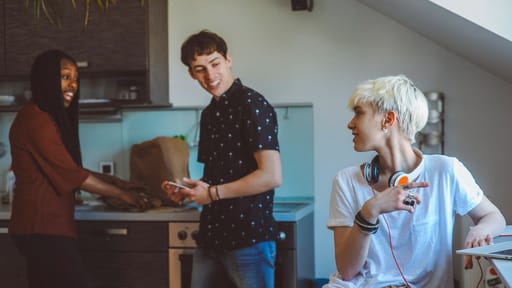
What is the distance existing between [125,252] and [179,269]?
10.9 inches

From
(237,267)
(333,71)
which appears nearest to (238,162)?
(237,267)

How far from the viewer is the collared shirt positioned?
224 centimetres

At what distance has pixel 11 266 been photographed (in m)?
3.12

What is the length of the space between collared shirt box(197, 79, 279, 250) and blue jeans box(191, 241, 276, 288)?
0.09 ft

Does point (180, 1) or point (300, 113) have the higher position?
point (180, 1)

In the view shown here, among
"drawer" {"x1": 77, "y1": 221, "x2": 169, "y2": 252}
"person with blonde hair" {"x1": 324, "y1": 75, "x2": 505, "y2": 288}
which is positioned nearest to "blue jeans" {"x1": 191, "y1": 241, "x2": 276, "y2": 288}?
"person with blonde hair" {"x1": 324, "y1": 75, "x2": 505, "y2": 288}

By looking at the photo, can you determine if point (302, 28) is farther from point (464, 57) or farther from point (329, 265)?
point (329, 265)

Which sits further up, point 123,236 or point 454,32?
point 454,32

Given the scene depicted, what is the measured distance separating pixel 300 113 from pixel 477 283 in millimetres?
1313

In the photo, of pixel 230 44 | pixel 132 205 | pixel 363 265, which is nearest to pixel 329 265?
pixel 132 205

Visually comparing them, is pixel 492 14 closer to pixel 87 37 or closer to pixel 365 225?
pixel 365 225

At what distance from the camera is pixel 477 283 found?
2453mm

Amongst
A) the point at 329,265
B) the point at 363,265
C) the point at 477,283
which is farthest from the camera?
the point at 329,265

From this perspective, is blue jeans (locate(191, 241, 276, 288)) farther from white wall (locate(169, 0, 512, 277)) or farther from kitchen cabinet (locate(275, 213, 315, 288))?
white wall (locate(169, 0, 512, 277))
